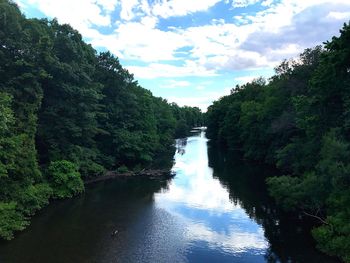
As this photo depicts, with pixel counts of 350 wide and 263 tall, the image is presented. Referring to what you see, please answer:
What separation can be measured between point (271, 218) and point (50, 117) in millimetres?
23615

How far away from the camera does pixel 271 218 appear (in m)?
30.3

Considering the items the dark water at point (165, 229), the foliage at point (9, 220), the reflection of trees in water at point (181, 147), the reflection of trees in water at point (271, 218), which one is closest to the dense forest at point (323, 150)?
the reflection of trees in water at point (271, 218)

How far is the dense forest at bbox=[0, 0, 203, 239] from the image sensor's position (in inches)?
1081

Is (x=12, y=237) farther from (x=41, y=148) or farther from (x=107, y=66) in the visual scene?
(x=107, y=66)

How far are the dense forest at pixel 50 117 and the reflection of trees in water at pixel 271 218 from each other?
1484 cm

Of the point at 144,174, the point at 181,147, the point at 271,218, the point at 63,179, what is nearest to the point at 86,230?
the point at 63,179

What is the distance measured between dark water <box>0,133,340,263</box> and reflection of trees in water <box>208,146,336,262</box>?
0.20ft

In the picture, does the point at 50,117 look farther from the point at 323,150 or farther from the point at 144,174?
the point at 323,150

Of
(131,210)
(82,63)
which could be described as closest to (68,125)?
(82,63)

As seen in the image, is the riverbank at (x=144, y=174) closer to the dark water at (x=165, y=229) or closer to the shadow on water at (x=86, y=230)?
the dark water at (x=165, y=229)

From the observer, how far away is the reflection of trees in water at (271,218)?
22.9m

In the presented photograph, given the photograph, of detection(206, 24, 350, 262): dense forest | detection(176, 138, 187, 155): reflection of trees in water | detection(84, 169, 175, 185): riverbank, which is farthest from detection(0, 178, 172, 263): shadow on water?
detection(176, 138, 187, 155): reflection of trees in water

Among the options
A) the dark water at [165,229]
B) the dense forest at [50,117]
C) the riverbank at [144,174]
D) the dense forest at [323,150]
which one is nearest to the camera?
the dense forest at [323,150]

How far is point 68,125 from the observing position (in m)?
39.2
